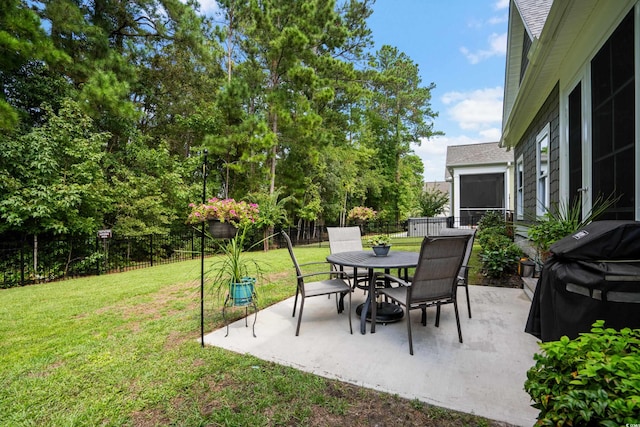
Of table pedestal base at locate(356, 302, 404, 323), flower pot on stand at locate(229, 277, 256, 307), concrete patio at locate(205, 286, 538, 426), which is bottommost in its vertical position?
concrete patio at locate(205, 286, 538, 426)

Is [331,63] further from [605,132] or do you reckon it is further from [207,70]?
[605,132]

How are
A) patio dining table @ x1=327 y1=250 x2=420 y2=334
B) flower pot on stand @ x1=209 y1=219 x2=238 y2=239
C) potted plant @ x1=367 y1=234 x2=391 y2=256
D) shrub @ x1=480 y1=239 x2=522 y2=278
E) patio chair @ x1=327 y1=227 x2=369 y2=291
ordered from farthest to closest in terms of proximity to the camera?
flower pot on stand @ x1=209 y1=219 x2=238 y2=239 → shrub @ x1=480 y1=239 x2=522 y2=278 → patio chair @ x1=327 y1=227 x2=369 y2=291 → potted plant @ x1=367 y1=234 x2=391 y2=256 → patio dining table @ x1=327 y1=250 x2=420 y2=334

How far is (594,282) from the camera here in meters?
1.33

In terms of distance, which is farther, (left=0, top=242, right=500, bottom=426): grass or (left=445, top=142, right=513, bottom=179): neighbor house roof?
(left=445, top=142, right=513, bottom=179): neighbor house roof

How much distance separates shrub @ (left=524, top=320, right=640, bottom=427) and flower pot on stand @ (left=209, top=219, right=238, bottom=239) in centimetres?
648

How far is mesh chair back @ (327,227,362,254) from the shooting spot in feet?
15.9

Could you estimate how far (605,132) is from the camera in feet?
9.36

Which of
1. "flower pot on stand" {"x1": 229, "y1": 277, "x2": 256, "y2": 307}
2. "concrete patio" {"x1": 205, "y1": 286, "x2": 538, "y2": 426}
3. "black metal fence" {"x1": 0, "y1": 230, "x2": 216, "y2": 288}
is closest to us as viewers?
"concrete patio" {"x1": 205, "y1": 286, "x2": 538, "y2": 426}

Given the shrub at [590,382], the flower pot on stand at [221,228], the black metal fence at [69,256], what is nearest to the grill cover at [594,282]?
the shrub at [590,382]

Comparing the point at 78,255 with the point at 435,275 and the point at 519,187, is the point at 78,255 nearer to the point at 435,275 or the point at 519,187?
the point at 435,275

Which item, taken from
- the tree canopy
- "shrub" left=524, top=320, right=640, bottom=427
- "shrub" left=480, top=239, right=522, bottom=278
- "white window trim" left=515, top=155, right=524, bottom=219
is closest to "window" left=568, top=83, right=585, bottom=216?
"shrub" left=480, top=239, right=522, bottom=278

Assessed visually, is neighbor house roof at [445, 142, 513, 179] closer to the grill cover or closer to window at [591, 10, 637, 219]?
window at [591, 10, 637, 219]

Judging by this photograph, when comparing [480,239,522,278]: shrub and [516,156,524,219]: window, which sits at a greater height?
[516,156,524,219]: window

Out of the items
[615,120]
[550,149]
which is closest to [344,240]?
[615,120]
